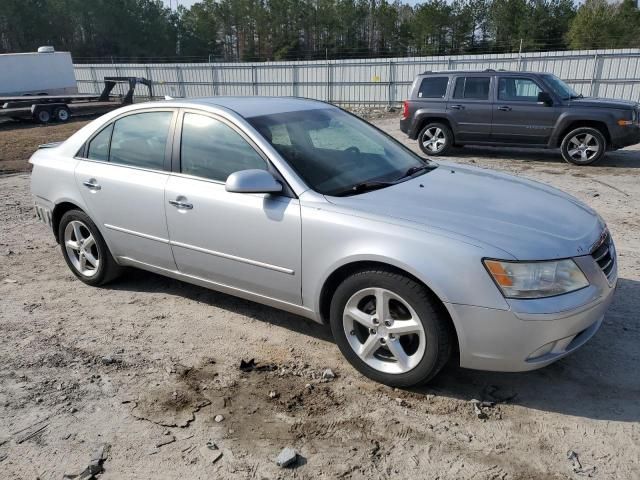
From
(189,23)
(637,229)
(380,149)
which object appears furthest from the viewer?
(189,23)

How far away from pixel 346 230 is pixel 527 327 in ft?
3.64

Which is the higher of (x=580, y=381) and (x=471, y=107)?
(x=471, y=107)

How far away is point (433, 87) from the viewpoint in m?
11.7

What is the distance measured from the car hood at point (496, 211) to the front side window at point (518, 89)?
24.7 feet

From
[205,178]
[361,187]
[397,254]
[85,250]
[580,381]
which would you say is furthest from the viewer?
[85,250]

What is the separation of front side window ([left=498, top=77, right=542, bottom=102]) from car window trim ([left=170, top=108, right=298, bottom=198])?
8.51m

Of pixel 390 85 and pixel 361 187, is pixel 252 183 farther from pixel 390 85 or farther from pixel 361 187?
pixel 390 85

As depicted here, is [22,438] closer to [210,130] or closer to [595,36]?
[210,130]

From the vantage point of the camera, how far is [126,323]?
425 cm

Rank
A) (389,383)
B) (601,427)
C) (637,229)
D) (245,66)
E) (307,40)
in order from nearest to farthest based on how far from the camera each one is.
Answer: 1. (601,427)
2. (389,383)
3. (637,229)
4. (245,66)
5. (307,40)

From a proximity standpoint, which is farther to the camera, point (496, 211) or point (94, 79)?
point (94, 79)

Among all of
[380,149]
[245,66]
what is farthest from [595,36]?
[380,149]

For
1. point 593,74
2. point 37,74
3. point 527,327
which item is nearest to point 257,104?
point 527,327

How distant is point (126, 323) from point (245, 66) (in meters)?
25.2
